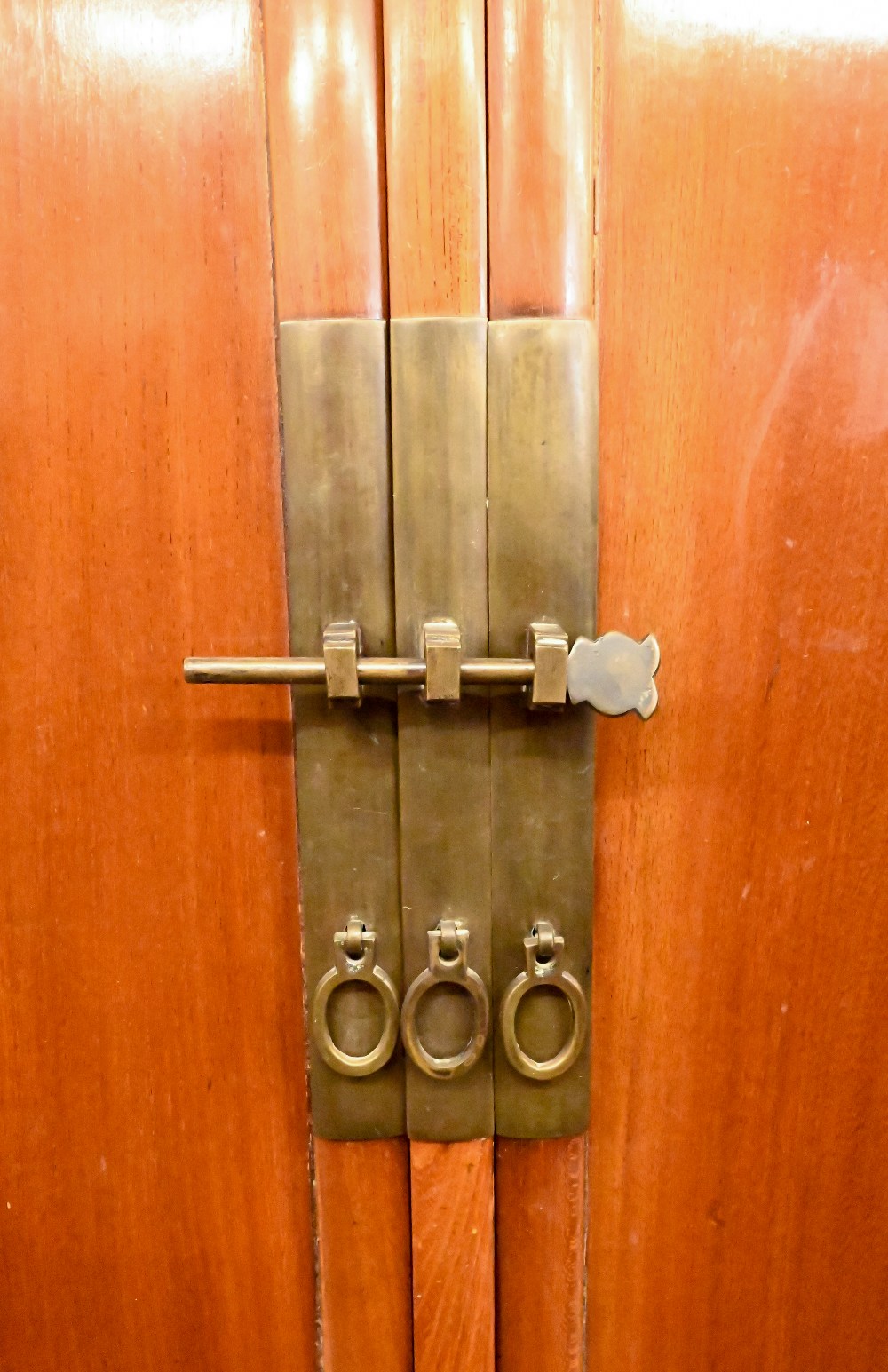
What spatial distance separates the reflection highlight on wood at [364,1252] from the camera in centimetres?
41

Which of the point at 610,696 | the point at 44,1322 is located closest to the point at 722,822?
the point at 610,696

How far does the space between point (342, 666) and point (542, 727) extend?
0.32 ft

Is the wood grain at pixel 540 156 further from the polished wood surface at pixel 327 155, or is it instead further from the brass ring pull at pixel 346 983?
→ the brass ring pull at pixel 346 983

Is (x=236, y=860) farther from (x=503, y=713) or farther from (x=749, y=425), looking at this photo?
(x=749, y=425)

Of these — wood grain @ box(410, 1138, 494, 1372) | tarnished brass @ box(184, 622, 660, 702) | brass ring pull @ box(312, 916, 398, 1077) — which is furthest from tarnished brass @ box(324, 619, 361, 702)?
wood grain @ box(410, 1138, 494, 1372)

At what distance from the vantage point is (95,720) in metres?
0.40

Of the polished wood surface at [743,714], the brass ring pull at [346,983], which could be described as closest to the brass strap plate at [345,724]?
the brass ring pull at [346,983]

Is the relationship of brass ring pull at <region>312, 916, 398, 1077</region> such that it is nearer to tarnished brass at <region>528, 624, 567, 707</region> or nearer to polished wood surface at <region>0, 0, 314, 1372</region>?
polished wood surface at <region>0, 0, 314, 1372</region>

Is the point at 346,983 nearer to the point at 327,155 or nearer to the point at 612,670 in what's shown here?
the point at 612,670

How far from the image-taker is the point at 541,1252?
42cm

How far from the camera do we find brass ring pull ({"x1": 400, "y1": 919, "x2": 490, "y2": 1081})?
1.24ft

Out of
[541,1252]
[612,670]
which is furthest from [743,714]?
[541,1252]

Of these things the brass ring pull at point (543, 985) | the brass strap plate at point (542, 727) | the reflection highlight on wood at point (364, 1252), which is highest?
the brass strap plate at point (542, 727)

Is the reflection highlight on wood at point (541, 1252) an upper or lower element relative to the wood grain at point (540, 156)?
lower
